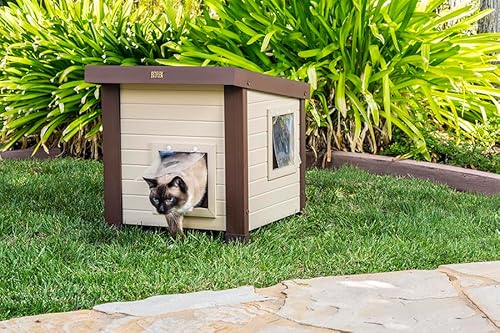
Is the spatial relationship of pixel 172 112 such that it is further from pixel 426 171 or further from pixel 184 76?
pixel 426 171

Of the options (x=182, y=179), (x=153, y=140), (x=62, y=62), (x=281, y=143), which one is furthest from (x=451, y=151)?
(x=62, y=62)

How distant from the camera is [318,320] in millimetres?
3070

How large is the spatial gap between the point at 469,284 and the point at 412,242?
76 cm

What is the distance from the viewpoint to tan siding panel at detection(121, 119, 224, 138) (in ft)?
14.5

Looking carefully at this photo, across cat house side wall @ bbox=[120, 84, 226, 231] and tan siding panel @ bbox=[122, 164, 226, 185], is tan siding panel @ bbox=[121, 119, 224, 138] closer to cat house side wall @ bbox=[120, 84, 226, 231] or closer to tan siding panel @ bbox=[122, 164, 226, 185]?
cat house side wall @ bbox=[120, 84, 226, 231]

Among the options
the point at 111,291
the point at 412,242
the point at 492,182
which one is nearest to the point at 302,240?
the point at 412,242

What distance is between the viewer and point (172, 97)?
4500 mm

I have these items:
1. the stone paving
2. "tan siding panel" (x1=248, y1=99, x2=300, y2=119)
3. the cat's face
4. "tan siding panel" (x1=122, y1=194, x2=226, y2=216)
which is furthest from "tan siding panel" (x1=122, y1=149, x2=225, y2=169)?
the stone paving

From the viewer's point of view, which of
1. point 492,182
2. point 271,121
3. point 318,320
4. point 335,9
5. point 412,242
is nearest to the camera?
point 318,320

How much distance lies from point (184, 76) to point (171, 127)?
0.31m

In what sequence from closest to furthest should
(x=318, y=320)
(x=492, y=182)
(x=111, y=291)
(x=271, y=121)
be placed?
(x=318, y=320), (x=111, y=291), (x=271, y=121), (x=492, y=182)

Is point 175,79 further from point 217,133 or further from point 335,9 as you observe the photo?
point 335,9

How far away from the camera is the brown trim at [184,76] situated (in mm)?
4242

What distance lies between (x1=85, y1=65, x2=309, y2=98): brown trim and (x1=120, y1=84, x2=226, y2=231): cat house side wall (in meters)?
0.12
